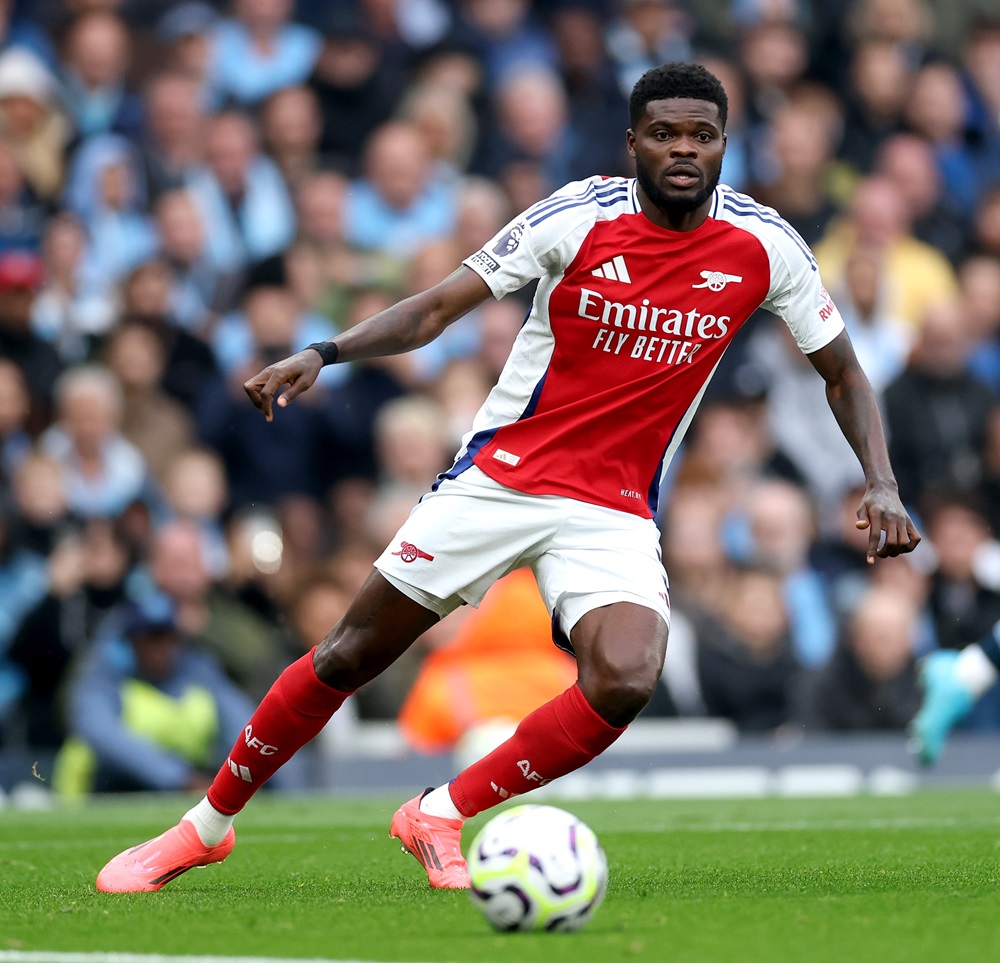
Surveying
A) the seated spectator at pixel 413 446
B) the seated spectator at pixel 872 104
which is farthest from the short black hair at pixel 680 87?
the seated spectator at pixel 872 104

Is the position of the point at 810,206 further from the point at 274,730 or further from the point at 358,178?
the point at 274,730

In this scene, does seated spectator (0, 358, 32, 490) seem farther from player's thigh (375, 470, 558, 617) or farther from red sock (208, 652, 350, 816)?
player's thigh (375, 470, 558, 617)

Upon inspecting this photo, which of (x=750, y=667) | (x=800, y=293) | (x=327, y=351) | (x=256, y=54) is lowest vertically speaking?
(x=750, y=667)

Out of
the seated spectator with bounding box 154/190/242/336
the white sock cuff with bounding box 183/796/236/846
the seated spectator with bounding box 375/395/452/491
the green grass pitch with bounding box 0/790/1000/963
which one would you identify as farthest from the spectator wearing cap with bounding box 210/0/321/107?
the white sock cuff with bounding box 183/796/236/846

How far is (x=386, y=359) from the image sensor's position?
12.5m

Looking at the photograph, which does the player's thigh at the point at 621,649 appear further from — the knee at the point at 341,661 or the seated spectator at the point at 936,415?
the seated spectator at the point at 936,415

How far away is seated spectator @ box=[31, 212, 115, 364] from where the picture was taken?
1200 centimetres

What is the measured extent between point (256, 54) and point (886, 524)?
9.27 meters

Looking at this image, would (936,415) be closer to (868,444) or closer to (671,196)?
(868,444)

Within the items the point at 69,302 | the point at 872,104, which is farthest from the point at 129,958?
the point at 872,104

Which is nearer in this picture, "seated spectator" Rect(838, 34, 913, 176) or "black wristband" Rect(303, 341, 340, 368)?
"black wristband" Rect(303, 341, 340, 368)

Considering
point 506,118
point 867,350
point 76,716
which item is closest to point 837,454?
point 867,350

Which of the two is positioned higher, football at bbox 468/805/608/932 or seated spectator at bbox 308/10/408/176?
seated spectator at bbox 308/10/408/176

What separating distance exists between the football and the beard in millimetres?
2030
